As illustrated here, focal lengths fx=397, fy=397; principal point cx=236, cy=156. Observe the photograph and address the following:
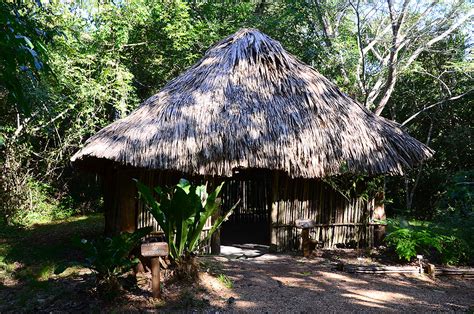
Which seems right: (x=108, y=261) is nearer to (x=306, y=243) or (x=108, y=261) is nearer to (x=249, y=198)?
(x=306, y=243)

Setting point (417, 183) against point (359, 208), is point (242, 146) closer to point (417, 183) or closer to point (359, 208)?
point (359, 208)

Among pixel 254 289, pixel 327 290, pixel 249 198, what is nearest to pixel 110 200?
pixel 254 289

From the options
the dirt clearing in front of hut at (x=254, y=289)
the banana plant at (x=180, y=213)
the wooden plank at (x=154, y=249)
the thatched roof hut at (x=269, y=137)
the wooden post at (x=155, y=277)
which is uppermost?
the thatched roof hut at (x=269, y=137)

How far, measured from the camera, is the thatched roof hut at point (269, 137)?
19.4ft

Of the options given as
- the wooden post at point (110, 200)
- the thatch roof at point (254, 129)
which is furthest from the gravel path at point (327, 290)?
the wooden post at point (110, 200)

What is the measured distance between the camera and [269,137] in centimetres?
615

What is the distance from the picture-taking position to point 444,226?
614 centimetres

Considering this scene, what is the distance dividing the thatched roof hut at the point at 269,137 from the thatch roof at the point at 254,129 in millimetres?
16

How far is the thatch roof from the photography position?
588 cm

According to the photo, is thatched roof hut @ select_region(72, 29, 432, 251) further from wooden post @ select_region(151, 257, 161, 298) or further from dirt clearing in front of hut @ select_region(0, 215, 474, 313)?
wooden post @ select_region(151, 257, 161, 298)

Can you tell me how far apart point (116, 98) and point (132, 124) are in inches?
139

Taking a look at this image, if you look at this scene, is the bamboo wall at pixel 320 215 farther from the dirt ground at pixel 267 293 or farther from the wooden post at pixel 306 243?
the dirt ground at pixel 267 293

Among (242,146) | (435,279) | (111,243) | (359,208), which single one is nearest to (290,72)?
(242,146)

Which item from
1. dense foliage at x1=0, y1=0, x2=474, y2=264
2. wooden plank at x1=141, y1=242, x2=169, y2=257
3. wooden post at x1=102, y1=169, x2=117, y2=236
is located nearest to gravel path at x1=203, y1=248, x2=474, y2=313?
wooden plank at x1=141, y1=242, x2=169, y2=257
